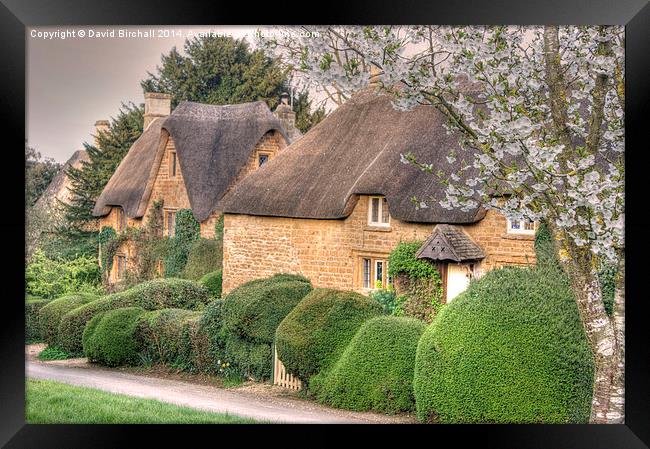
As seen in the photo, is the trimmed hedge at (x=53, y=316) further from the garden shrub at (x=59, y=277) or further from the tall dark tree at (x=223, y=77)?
the tall dark tree at (x=223, y=77)

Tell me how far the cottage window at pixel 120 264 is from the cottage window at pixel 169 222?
1462 mm

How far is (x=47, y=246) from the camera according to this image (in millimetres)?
14805

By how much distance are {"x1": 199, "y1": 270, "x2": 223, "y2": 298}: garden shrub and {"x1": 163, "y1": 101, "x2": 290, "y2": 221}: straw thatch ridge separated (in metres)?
2.14

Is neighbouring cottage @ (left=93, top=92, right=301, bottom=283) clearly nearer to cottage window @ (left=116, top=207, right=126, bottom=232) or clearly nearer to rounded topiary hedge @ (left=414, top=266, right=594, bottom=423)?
cottage window @ (left=116, top=207, right=126, bottom=232)

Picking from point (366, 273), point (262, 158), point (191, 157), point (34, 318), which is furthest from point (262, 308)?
point (191, 157)

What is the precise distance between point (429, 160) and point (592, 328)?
4862 mm

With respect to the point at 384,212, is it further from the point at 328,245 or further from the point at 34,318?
the point at 34,318

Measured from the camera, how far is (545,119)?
358 inches

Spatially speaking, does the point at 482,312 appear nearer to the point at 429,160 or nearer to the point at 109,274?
the point at 429,160

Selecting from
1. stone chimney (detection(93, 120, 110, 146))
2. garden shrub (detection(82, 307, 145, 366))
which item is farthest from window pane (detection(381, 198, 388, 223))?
stone chimney (detection(93, 120, 110, 146))

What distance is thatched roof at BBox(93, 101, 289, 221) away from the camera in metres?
17.5

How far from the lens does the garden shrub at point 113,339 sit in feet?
45.0

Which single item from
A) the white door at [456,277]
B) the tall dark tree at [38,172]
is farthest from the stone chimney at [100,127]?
the white door at [456,277]
